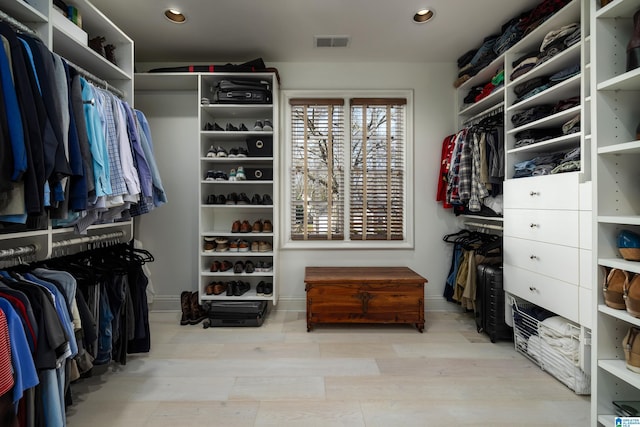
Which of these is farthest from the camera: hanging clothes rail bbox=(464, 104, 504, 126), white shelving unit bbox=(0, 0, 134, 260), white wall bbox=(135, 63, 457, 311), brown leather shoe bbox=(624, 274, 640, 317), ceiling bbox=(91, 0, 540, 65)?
white wall bbox=(135, 63, 457, 311)

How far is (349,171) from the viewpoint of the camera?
3250mm

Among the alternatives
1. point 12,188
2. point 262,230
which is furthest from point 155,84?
point 12,188

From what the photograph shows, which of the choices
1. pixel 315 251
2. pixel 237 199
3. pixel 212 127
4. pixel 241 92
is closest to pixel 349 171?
pixel 315 251

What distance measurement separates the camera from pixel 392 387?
188cm

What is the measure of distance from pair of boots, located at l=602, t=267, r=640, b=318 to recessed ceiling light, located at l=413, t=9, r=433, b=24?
2.16 metres

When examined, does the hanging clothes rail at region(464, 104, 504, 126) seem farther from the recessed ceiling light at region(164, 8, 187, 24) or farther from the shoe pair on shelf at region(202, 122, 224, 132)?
the recessed ceiling light at region(164, 8, 187, 24)

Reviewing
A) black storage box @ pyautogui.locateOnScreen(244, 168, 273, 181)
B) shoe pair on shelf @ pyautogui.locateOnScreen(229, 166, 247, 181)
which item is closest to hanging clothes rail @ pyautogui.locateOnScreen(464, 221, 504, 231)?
black storage box @ pyautogui.locateOnScreen(244, 168, 273, 181)

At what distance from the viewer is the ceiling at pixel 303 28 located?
2.31 m

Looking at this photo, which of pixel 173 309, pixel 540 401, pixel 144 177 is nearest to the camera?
pixel 540 401

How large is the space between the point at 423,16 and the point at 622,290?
2297mm

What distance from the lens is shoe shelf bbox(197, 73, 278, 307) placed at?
286cm

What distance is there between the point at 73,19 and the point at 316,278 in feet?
8.10

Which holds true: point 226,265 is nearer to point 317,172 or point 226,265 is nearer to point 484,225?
point 317,172

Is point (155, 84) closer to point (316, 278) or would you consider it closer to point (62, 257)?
point (62, 257)
